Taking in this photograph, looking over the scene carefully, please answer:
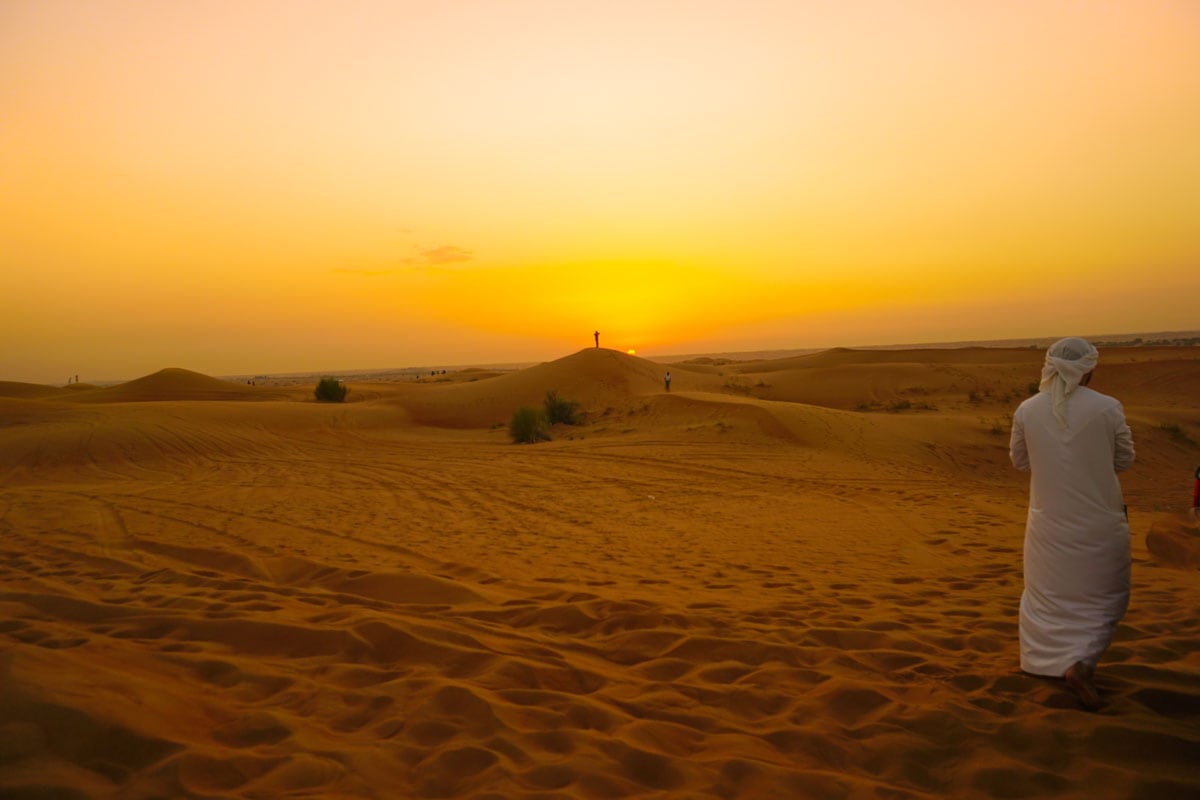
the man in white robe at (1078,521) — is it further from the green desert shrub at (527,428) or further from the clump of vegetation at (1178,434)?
the clump of vegetation at (1178,434)

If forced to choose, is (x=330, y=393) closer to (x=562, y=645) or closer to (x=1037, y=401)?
(x=562, y=645)

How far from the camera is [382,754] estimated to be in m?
3.33

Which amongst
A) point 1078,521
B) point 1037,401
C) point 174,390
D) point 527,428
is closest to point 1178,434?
point 527,428

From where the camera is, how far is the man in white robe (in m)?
4.02

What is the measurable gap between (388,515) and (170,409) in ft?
62.7

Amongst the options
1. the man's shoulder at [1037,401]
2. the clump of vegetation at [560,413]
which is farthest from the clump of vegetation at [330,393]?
the man's shoulder at [1037,401]

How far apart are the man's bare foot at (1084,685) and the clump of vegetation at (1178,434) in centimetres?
1867

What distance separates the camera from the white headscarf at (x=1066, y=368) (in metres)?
4.05

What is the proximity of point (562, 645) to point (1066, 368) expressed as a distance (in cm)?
341

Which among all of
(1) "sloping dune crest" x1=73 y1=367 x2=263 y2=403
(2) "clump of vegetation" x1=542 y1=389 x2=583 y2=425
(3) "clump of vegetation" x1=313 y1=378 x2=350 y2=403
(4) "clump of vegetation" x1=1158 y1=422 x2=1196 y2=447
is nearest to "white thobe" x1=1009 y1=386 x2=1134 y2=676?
(4) "clump of vegetation" x1=1158 y1=422 x2=1196 y2=447

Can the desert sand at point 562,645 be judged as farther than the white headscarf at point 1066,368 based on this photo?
No

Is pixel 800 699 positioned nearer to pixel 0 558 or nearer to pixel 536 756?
pixel 536 756

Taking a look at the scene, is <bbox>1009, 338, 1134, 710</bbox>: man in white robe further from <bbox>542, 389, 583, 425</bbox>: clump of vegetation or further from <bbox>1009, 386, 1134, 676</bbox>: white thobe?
<bbox>542, 389, 583, 425</bbox>: clump of vegetation

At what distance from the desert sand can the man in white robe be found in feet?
0.93
